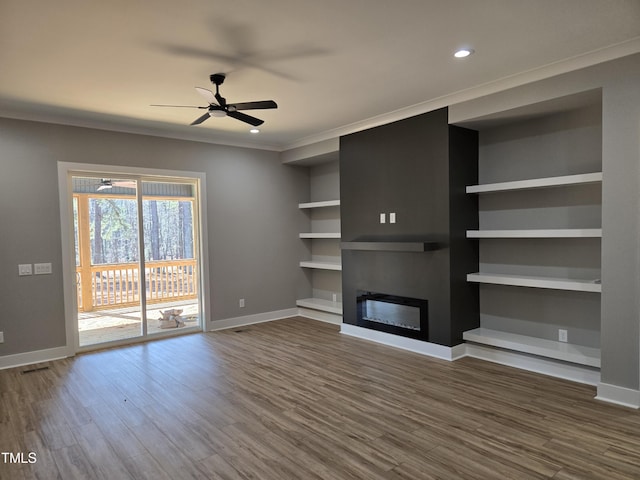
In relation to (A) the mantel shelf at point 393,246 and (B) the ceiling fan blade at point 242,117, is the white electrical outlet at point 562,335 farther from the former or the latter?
(B) the ceiling fan blade at point 242,117

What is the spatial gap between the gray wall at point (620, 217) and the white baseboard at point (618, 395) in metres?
0.04

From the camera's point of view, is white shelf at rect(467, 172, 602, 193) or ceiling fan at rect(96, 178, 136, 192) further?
ceiling fan at rect(96, 178, 136, 192)

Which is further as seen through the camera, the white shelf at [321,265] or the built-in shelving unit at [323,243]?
the built-in shelving unit at [323,243]

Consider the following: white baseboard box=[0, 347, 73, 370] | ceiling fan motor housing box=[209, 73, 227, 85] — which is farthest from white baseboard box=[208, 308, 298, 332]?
ceiling fan motor housing box=[209, 73, 227, 85]

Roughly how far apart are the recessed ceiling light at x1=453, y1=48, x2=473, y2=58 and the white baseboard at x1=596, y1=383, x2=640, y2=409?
2.93 metres

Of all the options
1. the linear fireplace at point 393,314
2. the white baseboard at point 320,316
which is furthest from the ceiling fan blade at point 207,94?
the white baseboard at point 320,316

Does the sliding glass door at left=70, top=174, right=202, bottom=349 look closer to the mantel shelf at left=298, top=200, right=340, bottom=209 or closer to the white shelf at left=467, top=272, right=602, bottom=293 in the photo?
the mantel shelf at left=298, top=200, right=340, bottom=209

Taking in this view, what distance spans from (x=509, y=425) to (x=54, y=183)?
5284 millimetres

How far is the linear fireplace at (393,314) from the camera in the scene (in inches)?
186

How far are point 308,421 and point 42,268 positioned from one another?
3697 millimetres

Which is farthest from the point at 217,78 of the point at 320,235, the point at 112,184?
the point at 320,235

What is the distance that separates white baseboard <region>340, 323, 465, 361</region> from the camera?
4.48 meters

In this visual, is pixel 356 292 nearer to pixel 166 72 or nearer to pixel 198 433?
pixel 198 433

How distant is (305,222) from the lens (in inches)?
281
